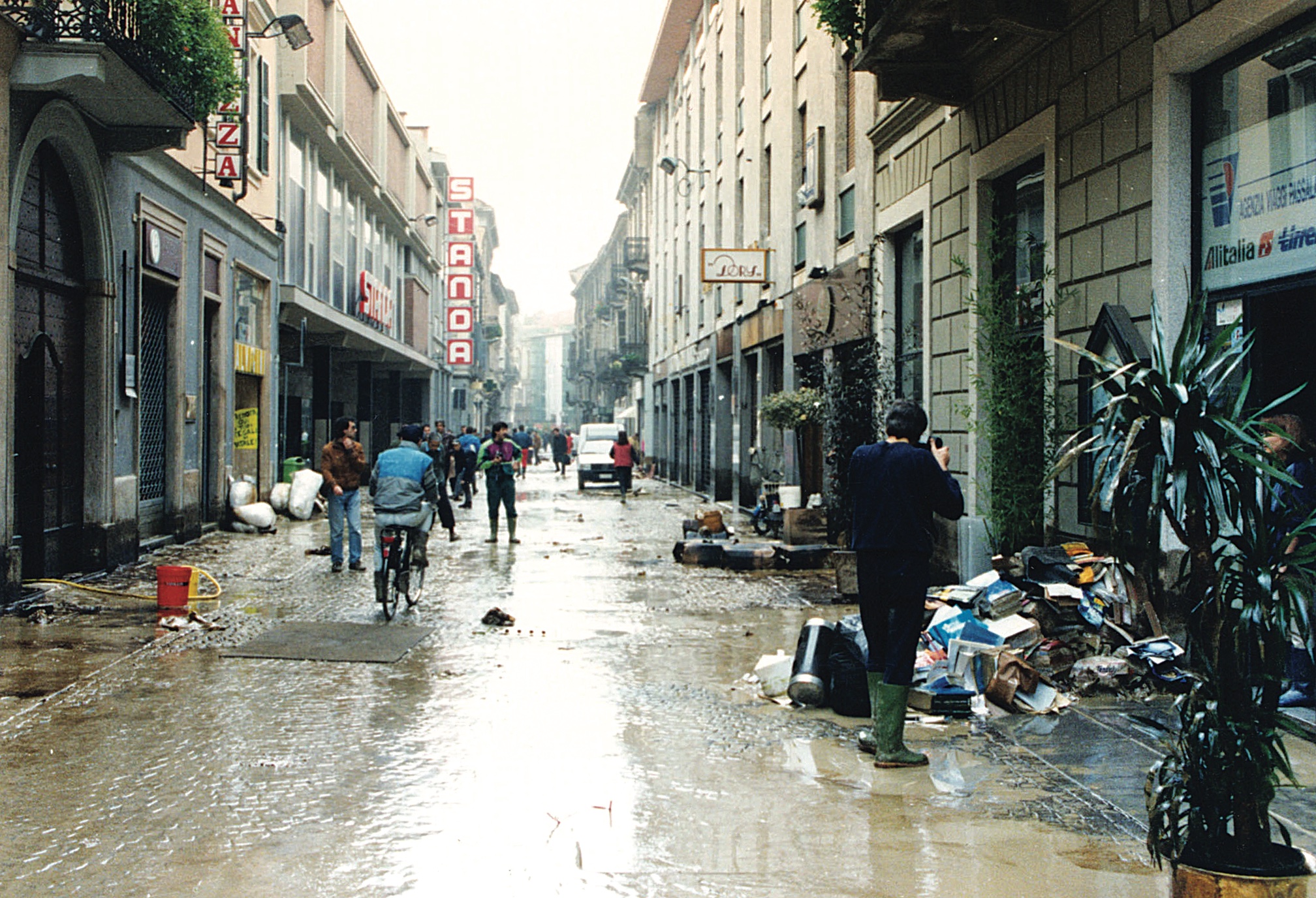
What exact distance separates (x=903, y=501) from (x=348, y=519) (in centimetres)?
932

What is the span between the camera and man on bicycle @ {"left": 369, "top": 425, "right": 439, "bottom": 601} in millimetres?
10570

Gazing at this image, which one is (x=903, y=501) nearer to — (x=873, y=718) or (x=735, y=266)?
(x=873, y=718)

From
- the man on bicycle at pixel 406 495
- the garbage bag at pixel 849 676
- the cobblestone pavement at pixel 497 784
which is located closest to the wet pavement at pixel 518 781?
the cobblestone pavement at pixel 497 784

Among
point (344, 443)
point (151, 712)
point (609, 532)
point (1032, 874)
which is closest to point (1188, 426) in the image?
point (1032, 874)

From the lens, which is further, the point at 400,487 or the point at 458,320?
the point at 458,320

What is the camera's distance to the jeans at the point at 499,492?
16844 mm

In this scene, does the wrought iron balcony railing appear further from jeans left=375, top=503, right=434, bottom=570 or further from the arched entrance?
jeans left=375, top=503, right=434, bottom=570

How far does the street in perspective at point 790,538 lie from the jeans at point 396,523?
102 mm

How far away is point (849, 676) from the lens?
22.5 ft

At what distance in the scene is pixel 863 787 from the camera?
532 centimetres

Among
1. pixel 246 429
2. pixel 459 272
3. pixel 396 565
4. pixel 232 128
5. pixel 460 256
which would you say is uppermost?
pixel 460 256

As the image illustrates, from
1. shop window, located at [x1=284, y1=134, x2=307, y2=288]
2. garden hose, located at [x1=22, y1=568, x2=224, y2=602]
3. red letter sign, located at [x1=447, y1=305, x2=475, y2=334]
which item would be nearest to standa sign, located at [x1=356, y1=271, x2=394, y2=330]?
shop window, located at [x1=284, y1=134, x2=307, y2=288]

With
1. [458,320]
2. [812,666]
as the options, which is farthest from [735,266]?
[458,320]

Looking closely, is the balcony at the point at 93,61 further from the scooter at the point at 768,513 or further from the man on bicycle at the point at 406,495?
the scooter at the point at 768,513
